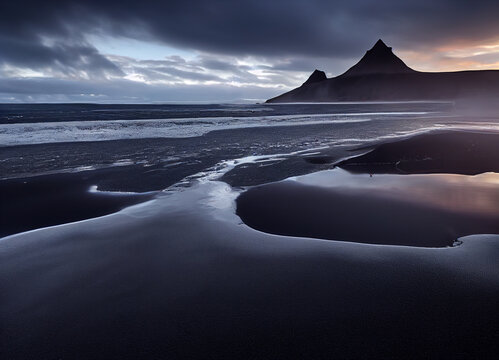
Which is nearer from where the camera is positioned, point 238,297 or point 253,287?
point 238,297

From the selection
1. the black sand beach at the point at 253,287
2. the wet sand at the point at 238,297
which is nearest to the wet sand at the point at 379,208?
the black sand beach at the point at 253,287

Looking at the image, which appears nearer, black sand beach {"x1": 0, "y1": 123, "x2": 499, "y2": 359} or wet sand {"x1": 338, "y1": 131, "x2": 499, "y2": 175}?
black sand beach {"x1": 0, "y1": 123, "x2": 499, "y2": 359}

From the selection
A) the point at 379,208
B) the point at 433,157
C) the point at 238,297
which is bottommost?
the point at 238,297

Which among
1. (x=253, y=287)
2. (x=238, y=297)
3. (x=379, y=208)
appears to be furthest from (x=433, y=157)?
(x=238, y=297)

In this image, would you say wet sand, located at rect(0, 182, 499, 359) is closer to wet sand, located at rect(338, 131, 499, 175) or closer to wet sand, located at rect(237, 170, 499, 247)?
wet sand, located at rect(237, 170, 499, 247)

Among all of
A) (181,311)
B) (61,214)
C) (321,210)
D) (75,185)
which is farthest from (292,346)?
(75,185)

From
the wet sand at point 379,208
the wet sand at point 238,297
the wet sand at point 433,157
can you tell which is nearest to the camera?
the wet sand at point 238,297

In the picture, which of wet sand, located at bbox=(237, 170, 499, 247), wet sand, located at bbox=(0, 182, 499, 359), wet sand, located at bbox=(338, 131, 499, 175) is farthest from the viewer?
wet sand, located at bbox=(338, 131, 499, 175)

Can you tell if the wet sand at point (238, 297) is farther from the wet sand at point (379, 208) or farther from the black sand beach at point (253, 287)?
the wet sand at point (379, 208)

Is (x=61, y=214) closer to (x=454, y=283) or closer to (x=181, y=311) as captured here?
(x=181, y=311)

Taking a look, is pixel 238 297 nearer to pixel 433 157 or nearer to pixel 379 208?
A: pixel 379 208

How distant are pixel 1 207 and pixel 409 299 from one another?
8.58 metres

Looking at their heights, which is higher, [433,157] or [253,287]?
[433,157]

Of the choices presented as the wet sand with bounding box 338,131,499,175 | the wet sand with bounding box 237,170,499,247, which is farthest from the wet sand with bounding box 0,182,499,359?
the wet sand with bounding box 338,131,499,175
